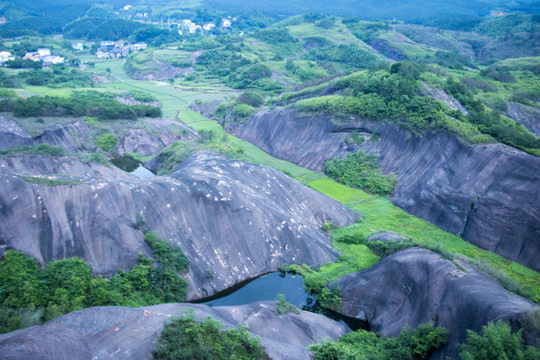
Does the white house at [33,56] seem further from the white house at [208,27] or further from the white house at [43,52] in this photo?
the white house at [208,27]

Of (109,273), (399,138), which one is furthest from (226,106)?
(109,273)

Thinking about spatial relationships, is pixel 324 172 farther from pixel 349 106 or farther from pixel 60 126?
pixel 60 126

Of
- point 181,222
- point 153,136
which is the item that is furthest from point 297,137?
point 181,222

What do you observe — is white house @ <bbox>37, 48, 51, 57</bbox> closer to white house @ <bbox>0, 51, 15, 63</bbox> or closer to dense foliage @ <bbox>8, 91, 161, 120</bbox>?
white house @ <bbox>0, 51, 15, 63</bbox>

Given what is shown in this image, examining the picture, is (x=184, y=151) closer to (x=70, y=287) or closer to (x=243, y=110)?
(x=243, y=110)

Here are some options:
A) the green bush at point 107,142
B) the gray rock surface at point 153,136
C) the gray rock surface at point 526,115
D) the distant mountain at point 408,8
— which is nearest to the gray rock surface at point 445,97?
the gray rock surface at point 526,115

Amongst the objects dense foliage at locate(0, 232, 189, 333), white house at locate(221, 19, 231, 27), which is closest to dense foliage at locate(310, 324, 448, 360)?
dense foliage at locate(0, 232, 189, 333)
